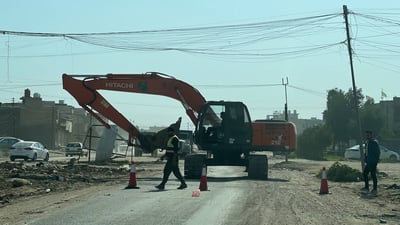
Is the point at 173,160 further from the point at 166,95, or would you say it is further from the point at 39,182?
the point at 166,95

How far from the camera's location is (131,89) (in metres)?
33.1

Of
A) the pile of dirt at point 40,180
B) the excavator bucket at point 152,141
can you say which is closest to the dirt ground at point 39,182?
the pile of dirt at point 40,180

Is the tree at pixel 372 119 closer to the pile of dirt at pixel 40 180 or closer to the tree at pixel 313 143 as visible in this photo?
the tree at pixel 313 143

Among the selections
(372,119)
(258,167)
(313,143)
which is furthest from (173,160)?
(372,119)

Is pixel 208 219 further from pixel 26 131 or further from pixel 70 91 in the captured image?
pixel 26 131

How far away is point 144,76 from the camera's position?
32.9 metres

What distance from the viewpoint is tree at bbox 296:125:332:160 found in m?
73.3

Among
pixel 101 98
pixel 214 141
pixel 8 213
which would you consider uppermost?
pixel 101 98

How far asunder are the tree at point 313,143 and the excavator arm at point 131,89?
135 feet

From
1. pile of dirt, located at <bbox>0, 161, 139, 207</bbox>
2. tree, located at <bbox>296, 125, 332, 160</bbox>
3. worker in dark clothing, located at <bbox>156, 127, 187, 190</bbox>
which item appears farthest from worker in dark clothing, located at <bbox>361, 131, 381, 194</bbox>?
tree, located at <bbox>296, 125, 332, 160</bbox>

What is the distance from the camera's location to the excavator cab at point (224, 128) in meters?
30.9

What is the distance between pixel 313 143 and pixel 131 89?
43.6 meters

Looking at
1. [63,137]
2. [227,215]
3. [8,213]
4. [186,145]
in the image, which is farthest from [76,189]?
[63,137]

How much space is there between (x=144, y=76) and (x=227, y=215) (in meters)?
18.2
